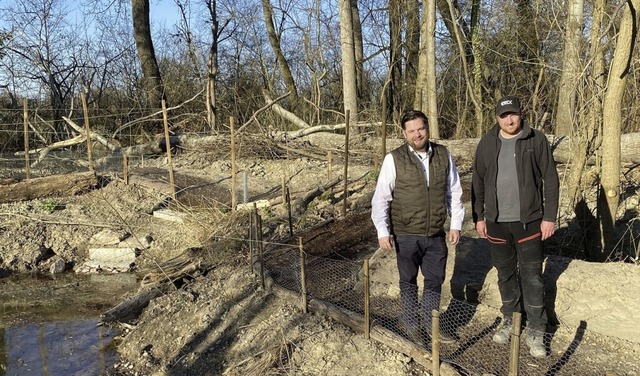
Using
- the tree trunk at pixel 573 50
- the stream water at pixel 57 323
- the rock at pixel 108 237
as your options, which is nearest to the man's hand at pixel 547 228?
the tree trunk at pixel 573 50

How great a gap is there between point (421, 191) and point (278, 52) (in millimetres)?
15564

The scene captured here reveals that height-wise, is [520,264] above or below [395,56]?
below

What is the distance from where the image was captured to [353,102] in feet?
46.5

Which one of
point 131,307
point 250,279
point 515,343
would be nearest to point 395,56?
point 250,279

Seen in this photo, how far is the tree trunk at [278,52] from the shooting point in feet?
60.4

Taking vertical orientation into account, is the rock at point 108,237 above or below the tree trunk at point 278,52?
below

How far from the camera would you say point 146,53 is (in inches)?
673

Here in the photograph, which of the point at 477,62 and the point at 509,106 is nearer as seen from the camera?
the point at 509,106

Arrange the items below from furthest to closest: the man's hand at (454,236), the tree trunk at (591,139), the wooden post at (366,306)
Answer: the tree trunk at (591,139)
the wooden post at (366,306)
the man's hand at (454,236)

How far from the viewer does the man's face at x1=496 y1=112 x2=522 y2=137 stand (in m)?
3.60

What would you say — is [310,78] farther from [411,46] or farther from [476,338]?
[476,338]

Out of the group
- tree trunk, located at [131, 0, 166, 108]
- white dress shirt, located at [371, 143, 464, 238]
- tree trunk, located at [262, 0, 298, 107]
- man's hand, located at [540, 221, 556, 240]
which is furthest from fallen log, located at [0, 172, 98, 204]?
tree trunk, located at [262, 0, 298, 107]

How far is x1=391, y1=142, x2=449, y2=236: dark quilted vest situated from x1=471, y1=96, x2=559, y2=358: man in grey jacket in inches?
11.2

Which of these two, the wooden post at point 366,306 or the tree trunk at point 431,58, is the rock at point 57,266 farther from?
the tree trunk at point 431,58
